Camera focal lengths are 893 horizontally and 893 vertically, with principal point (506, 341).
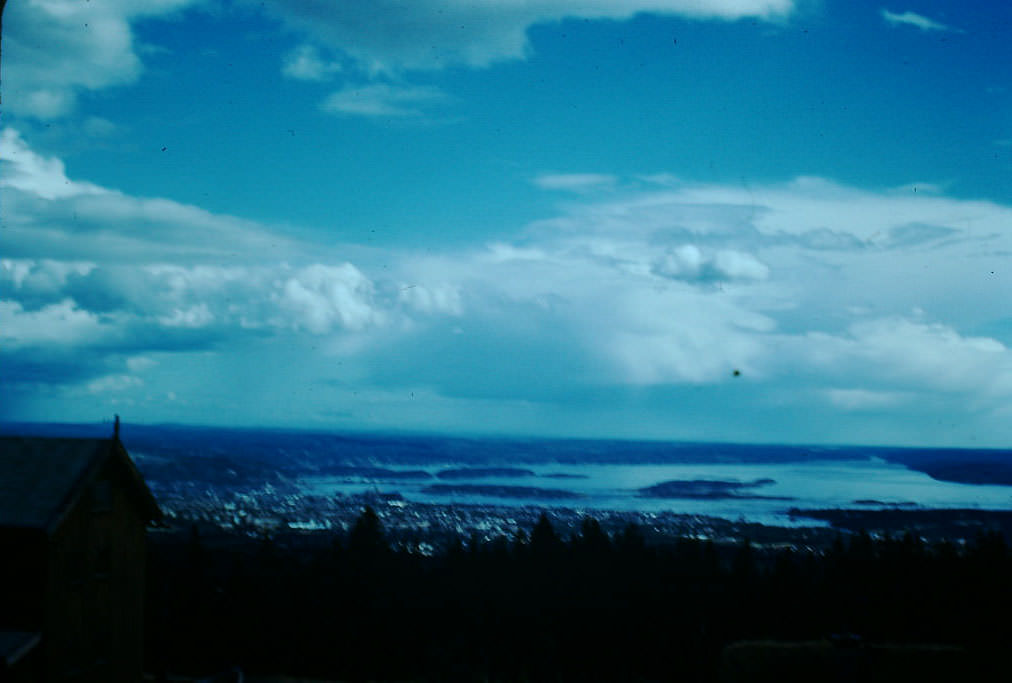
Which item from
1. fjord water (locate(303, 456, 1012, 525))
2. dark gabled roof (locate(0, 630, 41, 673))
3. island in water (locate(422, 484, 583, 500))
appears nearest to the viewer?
dark gabled roof (locate(0, 630, 41, 673))

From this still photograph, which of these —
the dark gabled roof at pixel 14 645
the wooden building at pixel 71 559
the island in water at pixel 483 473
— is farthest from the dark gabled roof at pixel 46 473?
the island in water at pixel 483 473

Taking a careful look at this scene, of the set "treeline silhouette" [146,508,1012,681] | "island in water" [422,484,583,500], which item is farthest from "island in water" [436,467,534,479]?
→ "treeline silhouette" [146,508,1012,681]

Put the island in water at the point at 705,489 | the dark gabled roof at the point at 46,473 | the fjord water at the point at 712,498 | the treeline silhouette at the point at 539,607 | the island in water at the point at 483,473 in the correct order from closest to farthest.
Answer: the dark gabled roof at the point at 46,473 < the treeline silhouette at the point at 539,607 < the fjord water at the point at 712,498 < the island in water at the point at 705,489 < the island in water at the point at 483,473

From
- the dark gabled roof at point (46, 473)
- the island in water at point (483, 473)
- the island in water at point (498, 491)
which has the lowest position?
the island in water at point (498, 491)

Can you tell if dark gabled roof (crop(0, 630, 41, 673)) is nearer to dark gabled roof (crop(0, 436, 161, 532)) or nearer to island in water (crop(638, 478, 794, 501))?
dark gabled roof (crop(0, 436, 161, 532))

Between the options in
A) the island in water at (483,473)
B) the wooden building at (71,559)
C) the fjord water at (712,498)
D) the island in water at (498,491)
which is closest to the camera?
the wooden building at (71,559)

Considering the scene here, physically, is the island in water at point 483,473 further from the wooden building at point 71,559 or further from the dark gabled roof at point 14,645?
the dark gabled roof at point 14,645

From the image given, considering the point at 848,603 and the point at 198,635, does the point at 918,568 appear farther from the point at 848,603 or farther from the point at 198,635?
the point at 198,635
